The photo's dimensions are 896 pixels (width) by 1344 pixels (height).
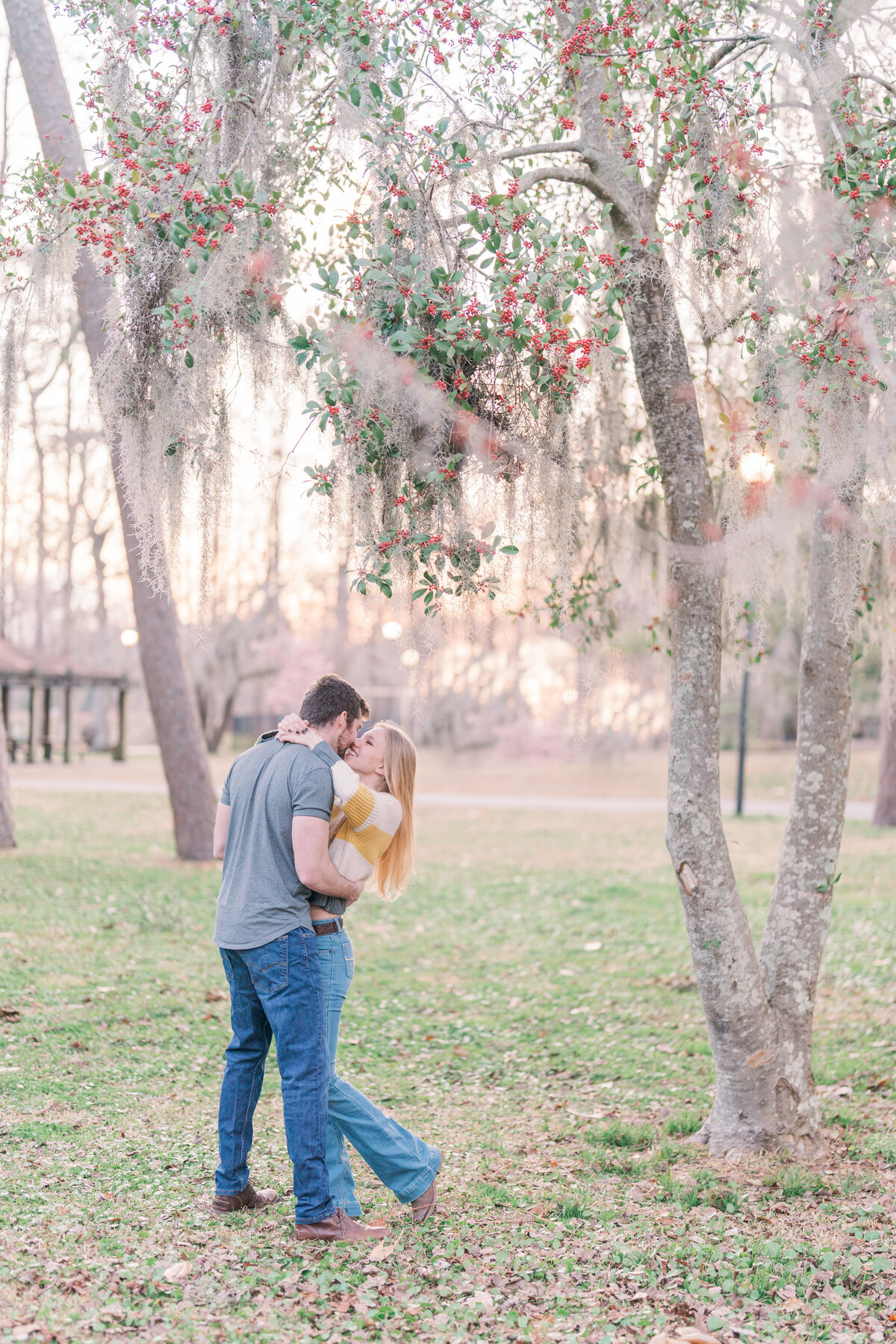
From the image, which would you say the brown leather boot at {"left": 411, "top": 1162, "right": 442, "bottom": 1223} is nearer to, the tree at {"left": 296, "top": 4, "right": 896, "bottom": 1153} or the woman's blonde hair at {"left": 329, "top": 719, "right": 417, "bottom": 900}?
the woman's blonde hair at {"left": 329, "top": 719, "right": 417, "bottom": 900}

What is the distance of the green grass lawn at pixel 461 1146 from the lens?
2.94 m

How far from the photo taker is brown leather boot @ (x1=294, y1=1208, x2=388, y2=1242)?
3213mm

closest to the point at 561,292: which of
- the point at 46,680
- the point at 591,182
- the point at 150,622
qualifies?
the point at 591,182

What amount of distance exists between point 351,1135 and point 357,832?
3.12 feet

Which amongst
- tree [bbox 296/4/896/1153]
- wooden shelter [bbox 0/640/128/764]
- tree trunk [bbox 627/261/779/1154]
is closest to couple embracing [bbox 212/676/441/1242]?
tree [bbox 296/4/896/1153]

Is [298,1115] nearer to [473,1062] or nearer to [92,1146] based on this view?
[92,1146]

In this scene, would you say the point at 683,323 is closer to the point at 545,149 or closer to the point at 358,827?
the point at 545,149

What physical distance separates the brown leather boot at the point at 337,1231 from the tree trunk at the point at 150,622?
17.0 ft

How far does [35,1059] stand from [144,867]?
5.56 meters

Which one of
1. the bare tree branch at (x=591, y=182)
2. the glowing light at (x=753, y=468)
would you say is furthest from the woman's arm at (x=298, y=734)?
the bare tree branch at (x=591, y=182)

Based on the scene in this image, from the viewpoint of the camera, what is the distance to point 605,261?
367 centimetres

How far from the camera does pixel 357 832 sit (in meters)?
3.33

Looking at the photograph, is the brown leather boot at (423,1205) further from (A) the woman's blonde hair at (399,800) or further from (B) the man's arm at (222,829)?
(B) the man's arm at (222,829)

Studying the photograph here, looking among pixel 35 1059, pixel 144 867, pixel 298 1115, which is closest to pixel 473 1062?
pixel 35 1059
